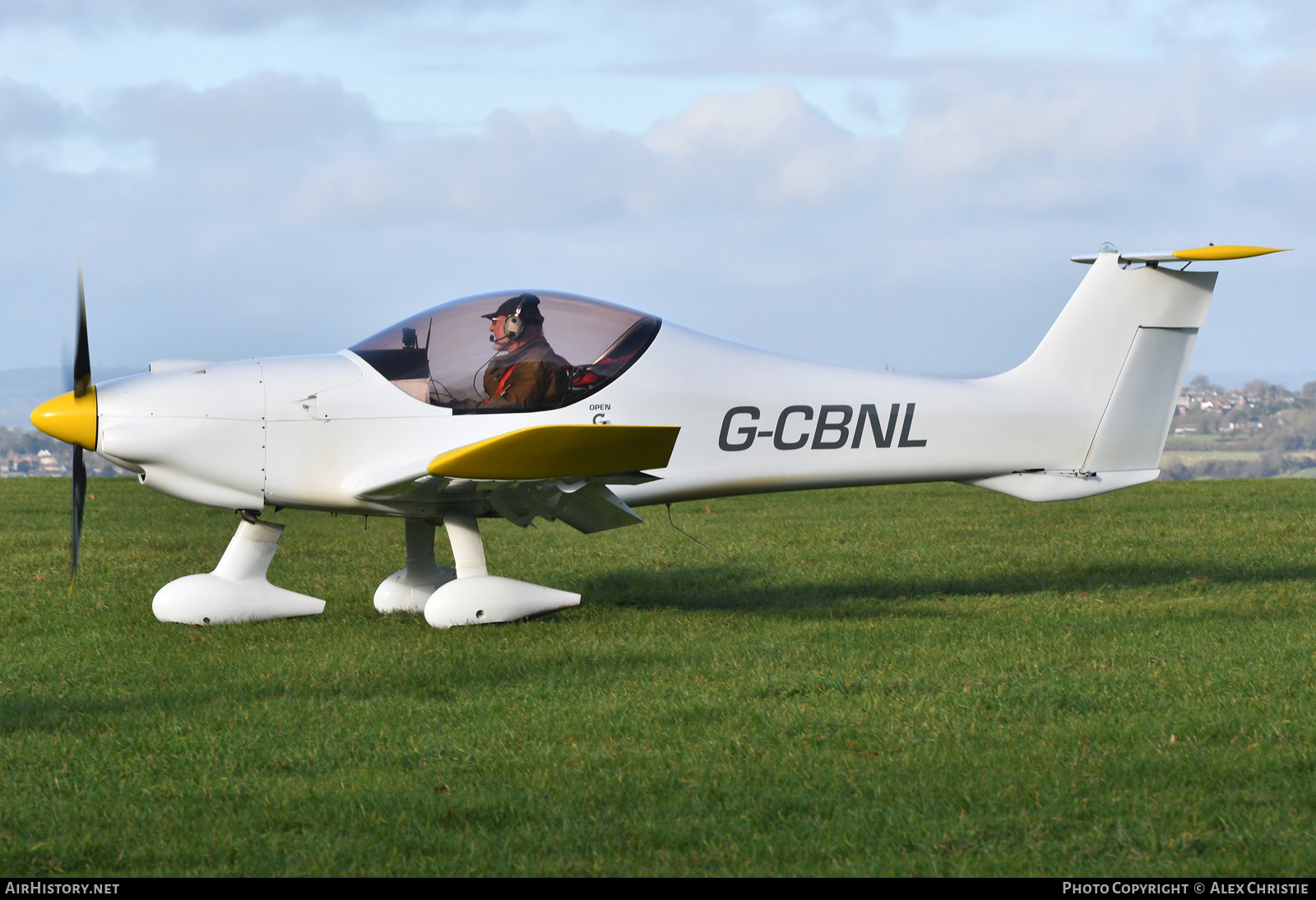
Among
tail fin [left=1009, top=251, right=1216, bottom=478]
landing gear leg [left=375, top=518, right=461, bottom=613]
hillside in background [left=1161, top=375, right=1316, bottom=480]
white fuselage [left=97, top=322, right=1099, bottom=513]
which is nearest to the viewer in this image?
white fuselage [left=97, top=322, right=1099, bottom=513]

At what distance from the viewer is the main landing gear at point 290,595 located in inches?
327

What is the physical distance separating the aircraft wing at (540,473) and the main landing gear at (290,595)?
1.60 feet

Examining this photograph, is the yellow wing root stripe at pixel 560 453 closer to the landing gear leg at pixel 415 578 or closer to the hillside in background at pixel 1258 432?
the landing gear leg at pixel 415 578

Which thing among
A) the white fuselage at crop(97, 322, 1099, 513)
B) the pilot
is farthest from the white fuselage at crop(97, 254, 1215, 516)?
the pilot

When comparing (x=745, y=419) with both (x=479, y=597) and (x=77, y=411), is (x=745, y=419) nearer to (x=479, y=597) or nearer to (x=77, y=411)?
(x=479, y=597)

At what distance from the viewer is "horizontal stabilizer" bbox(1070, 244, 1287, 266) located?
881cm

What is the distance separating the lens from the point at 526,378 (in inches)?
326

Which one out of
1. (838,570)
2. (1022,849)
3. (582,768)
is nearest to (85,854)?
(582,768)

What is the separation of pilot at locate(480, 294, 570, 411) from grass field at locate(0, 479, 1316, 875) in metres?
1.63

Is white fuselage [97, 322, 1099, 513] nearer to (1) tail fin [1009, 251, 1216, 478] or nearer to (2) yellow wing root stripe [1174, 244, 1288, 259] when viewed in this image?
(1) tail fin [1009, 251, 1216, 478]

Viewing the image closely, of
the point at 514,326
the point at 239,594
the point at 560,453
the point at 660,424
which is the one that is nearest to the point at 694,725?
the point at 560,453

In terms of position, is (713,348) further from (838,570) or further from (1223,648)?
(1223,648)

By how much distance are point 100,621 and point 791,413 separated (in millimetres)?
5260

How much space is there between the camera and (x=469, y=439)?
827 centimetres
